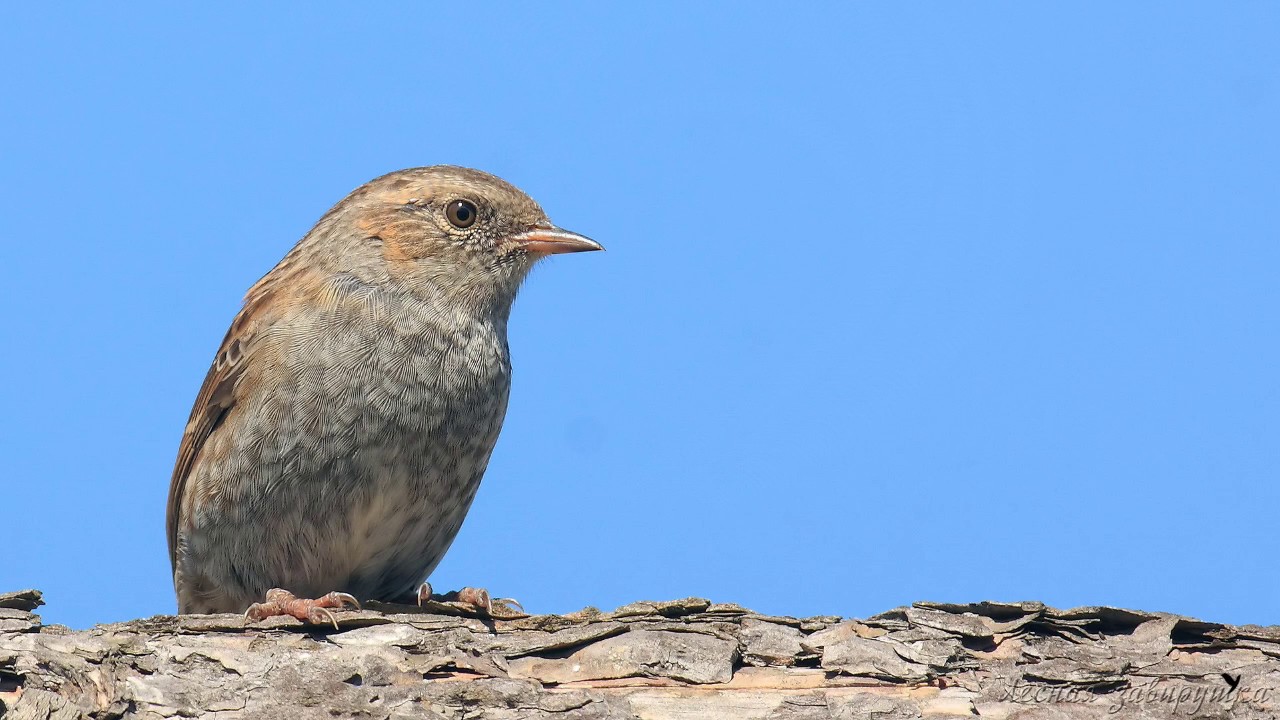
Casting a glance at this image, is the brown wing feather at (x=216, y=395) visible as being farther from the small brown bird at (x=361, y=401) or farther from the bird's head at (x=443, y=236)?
the bird's head at (x=443, y=236)

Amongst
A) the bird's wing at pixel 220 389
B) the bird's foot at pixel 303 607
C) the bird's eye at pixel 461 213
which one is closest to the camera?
the bird's foot at pixel 303 607

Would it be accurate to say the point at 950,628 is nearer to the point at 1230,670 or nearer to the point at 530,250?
the point at 1230,670

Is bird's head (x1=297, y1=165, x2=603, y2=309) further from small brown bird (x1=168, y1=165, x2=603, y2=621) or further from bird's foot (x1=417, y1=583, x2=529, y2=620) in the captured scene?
bird's foot (x1=417, y1=583, x2=529, y2=620)

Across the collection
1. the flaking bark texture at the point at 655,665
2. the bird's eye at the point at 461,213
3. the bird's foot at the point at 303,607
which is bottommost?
the flaking bark texture at the point at 655,665

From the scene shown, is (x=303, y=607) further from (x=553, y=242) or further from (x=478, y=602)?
(x=553, y=242)

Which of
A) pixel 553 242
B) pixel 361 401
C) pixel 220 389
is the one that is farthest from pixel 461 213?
pixel 220 389

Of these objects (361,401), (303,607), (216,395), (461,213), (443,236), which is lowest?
(303,607)

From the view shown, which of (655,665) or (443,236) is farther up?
(443,236)

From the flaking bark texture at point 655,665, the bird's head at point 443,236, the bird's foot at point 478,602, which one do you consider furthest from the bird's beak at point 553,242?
the flaking bark texture at point 655,665

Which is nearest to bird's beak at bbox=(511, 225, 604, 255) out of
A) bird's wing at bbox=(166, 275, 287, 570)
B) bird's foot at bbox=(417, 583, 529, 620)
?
bird's wing at bbox=(166, 275, 287, 570)
